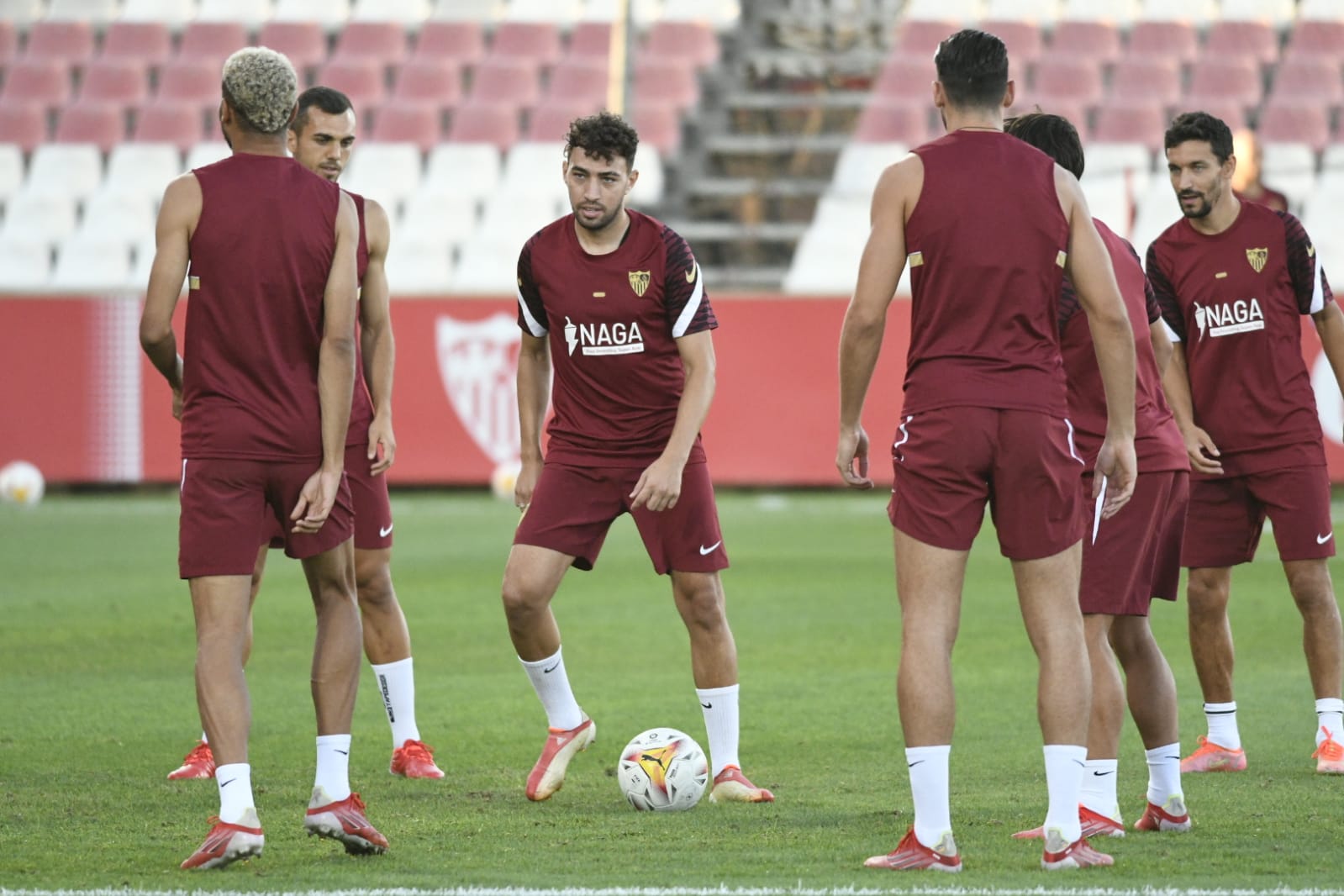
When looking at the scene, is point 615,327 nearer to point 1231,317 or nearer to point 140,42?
point 1231,317

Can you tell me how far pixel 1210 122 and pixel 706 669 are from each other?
2586mm

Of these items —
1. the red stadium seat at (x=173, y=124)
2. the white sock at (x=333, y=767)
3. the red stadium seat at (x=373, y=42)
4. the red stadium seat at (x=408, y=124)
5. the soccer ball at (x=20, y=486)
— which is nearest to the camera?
the white sock at (x=333, y=767)

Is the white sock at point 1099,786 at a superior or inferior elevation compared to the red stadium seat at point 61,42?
inferior

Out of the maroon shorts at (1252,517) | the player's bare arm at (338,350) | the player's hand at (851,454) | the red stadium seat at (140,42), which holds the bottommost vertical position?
the maroon shorts at (1252,517)

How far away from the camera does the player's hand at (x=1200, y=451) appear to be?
6.94m

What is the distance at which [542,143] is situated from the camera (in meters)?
22.4

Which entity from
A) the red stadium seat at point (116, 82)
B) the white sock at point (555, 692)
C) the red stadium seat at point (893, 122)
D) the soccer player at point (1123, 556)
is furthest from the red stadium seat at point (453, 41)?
the soccer player at point (1123, 556)

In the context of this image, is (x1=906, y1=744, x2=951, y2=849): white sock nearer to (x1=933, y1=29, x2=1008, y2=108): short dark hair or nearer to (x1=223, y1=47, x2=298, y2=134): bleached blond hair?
(x1=933, y1=29, x2=1008, y2=108): short dark hair

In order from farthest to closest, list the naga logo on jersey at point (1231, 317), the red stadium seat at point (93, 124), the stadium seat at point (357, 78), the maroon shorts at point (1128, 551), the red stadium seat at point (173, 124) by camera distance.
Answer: the stadium seat at point (357, 78)
the red stadium seat at point (93, 124)
the red stadium seat at point (173, 124)
the naga logo on jersey at point (1231, 317)
the maroon shorts at point (1128, 551)

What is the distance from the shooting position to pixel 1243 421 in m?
7.04

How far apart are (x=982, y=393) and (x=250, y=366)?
6.70 feet

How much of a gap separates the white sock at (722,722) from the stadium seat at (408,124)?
17446 millimetres

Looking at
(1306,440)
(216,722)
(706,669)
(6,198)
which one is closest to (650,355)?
(706,669)

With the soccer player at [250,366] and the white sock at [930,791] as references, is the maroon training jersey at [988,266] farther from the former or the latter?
the soccer player at [250,366]
